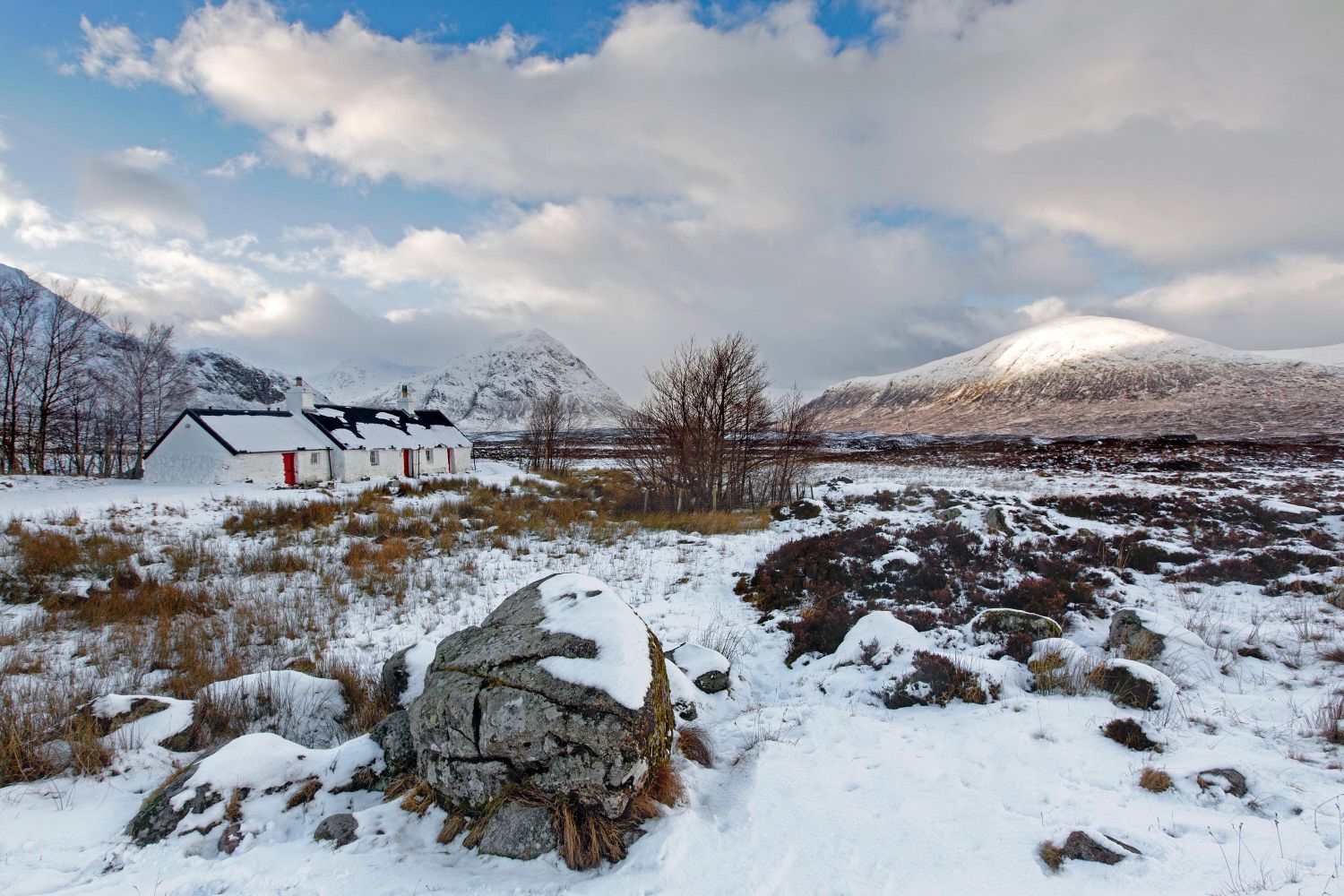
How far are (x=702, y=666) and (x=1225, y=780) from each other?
15.7ft

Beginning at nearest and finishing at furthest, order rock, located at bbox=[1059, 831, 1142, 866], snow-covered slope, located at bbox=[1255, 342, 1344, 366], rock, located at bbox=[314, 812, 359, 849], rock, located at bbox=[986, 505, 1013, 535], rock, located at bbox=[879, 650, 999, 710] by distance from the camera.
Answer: rock, located at bbox=[1059, 831, 1142, 866]
rock, located at bbox=[314, 812, 359, 849]
rock, located at bbox=[879, 650, 999, 710]
rock, located at bbox=[986, 505, 1013, 535]
snow-covered slope, located at bbox=[1255, 342, 1344, 366]

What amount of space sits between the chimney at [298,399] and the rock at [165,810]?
113ft

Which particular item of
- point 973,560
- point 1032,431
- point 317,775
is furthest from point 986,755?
point 1032,431

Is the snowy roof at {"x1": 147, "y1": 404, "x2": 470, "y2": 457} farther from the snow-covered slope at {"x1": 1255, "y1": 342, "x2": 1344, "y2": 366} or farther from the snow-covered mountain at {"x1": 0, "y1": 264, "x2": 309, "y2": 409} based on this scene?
the snow-covered slope at {"x1": 1255, "y1": 342, "x2": 1344, "y2": 366}

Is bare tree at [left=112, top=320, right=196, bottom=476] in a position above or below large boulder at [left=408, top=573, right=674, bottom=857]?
above

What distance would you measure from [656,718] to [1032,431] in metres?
110

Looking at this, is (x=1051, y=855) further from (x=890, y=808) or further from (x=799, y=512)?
(x=799, y=512)

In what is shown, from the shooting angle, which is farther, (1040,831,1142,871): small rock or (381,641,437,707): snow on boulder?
(381,641,437,707): snow on boulder

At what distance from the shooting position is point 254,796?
421 cm

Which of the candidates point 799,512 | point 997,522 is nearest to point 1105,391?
point 799,512

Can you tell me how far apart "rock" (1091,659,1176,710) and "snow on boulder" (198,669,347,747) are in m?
8.46

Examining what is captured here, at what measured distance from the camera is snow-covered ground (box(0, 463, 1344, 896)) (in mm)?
3404

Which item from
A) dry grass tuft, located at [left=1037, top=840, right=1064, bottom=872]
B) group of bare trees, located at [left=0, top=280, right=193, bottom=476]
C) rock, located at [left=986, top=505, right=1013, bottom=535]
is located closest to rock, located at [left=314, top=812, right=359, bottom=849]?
dry grass tuft, located at [left=1037, top=840, right=1064, bottom=872]

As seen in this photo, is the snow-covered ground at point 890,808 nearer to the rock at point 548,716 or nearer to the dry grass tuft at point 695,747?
the dry grass tuft at point 695,747
